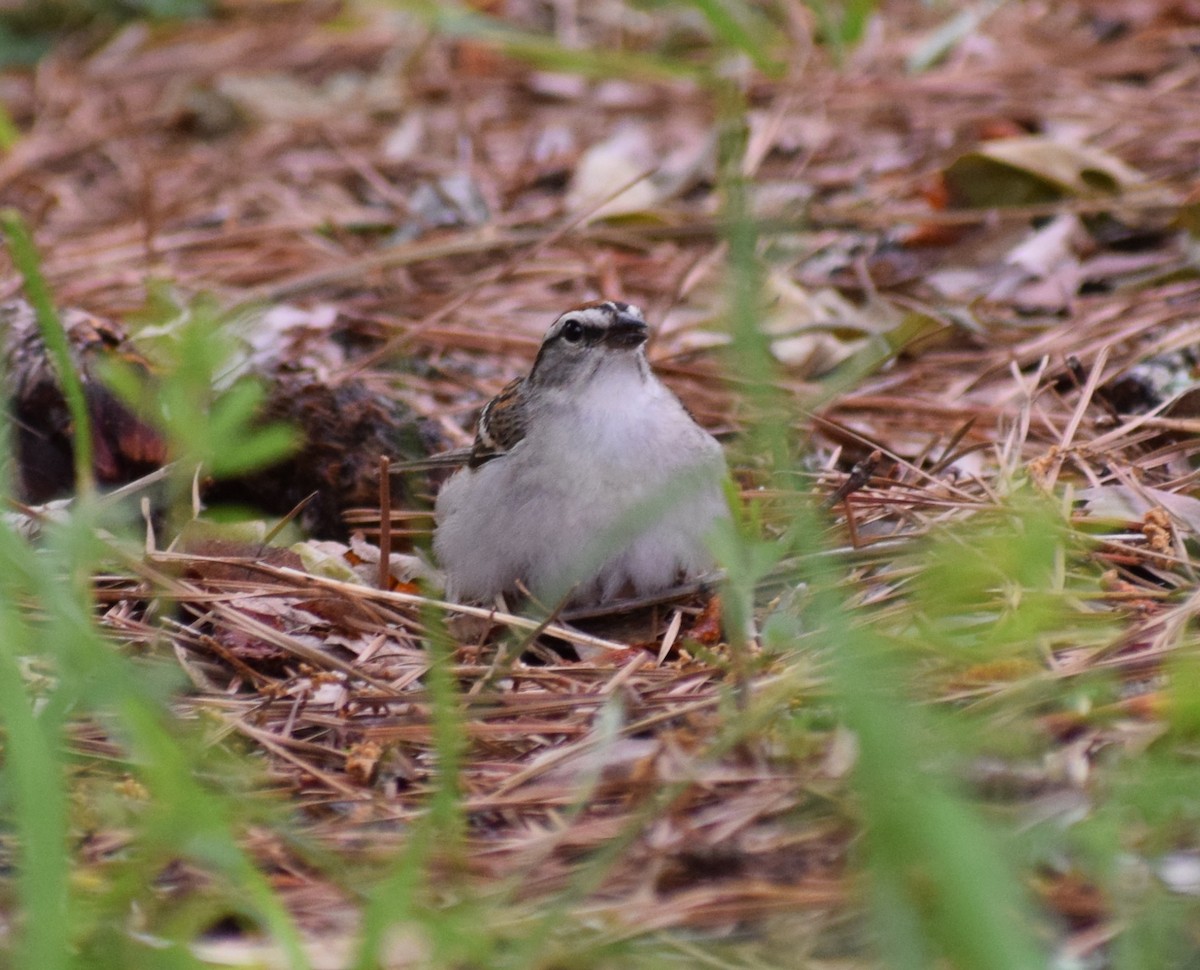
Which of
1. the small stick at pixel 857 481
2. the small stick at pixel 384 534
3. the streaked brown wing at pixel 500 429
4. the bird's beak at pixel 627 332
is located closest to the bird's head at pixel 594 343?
the bird's beak at pixel 627 332

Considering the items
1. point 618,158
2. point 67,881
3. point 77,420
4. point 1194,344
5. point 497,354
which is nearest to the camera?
point 67,881

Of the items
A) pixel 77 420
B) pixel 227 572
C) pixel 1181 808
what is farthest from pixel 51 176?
pixel 1181 808

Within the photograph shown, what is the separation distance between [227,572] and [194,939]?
1.65 m

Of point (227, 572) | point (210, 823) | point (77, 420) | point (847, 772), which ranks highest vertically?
point (77, 420)

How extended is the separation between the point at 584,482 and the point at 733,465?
88cm

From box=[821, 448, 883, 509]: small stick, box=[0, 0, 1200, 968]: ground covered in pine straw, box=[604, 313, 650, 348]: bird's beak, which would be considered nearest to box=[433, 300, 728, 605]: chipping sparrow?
box=[604, 313, 650, 348]: bird's beak

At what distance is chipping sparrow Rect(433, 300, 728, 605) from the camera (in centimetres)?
399

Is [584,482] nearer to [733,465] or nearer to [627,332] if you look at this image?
[627,332]

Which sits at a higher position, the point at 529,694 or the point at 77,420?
the point at 77,420

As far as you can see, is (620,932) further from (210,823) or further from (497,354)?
(497,354)

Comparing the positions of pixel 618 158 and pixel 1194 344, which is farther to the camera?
pixel 618 158

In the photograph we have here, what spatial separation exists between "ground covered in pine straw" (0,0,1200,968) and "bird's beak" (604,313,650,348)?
33cm

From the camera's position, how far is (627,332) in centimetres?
426

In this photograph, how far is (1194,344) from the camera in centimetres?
488
